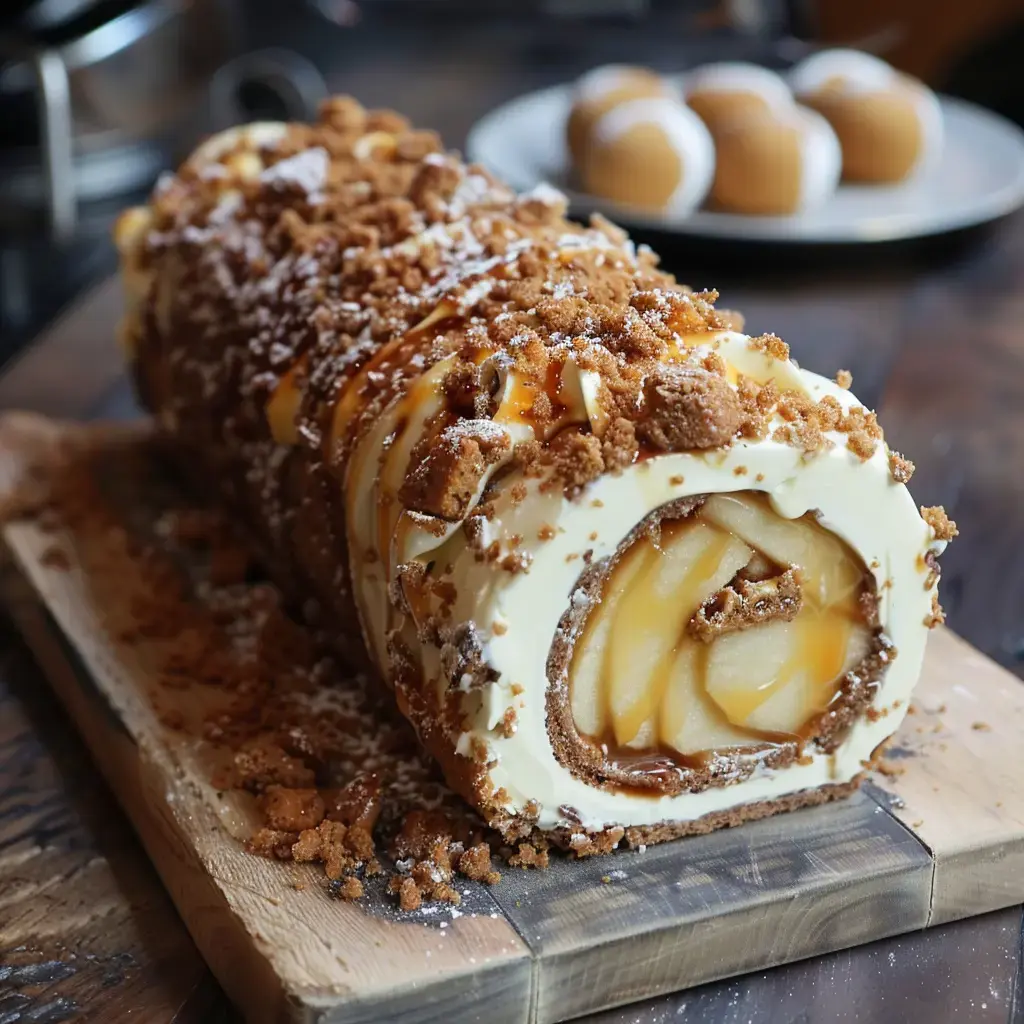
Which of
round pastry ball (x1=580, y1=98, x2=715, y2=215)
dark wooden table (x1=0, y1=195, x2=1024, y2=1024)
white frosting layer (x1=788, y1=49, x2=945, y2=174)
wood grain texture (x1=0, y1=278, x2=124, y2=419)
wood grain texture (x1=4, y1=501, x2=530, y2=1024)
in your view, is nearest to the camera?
wood grain texture (x1=4, y1=501, x2=530, y2=1024)

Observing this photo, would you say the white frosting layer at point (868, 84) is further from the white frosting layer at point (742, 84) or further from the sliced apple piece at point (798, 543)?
the sliced apple piece at point (798, 543)

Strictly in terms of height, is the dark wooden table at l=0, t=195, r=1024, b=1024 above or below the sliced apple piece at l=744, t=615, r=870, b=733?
below

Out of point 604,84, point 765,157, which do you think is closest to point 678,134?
point 765,157

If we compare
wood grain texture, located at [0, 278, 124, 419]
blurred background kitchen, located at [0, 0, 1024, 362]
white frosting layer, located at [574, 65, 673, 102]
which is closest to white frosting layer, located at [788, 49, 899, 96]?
white frosting layer, located at [574, 65, 673, 102]

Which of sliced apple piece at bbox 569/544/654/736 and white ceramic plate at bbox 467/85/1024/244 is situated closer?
sliced apple piece at bbox 569/544/654/736

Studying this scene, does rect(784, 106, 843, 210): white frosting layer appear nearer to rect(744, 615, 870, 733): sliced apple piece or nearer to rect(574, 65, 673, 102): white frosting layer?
rect(574, 65, 673, 102): white frosting layer

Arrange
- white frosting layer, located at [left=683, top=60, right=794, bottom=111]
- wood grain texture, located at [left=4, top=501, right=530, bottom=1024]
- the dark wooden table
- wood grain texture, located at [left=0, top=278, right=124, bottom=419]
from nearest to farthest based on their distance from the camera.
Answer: wood grain texture, located at [left=4, top=501, right=530, bottom=1024] → the dark wooden table → wood grain texture, located at [left=0, top=278, right=124, bottom=419] → white frosting layer, located at [left=683, top=60, right=794, bottom=111]

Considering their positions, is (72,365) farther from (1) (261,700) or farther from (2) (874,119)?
(2) (874,119)

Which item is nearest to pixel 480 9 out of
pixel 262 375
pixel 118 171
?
pixel 118 171
